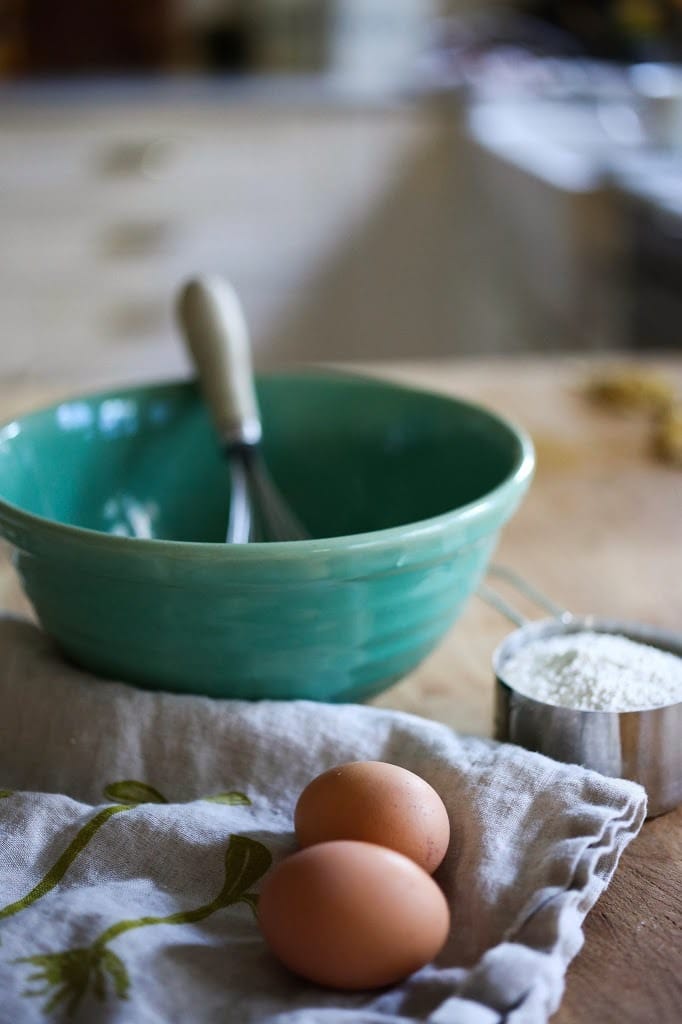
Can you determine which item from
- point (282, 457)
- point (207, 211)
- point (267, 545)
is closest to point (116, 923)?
point (267, 545)

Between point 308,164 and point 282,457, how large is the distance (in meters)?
1.87

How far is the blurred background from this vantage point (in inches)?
90.9

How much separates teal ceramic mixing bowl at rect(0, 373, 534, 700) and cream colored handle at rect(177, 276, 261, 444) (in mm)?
31

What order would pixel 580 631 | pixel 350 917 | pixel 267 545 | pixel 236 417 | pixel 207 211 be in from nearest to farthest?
pixel 350 917, pixel 267 545, pixel 580 631, pixel 236 417, pixel 207 211

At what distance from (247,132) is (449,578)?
2.05m

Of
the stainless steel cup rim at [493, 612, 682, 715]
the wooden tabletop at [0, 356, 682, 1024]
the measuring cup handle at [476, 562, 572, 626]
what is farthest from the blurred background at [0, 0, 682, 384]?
the stainless steel cup rim at [493, 612, 682, 715]

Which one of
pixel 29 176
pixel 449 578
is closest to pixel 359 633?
pixel 449 578

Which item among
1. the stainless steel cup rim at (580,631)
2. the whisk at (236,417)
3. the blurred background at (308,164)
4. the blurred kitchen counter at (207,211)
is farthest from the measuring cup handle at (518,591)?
the blurred kitchen counter at (207,211)

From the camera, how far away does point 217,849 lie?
1.50 feet

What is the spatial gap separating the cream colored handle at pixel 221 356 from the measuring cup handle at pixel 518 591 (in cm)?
16

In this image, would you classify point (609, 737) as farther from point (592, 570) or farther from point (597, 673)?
point (592, 570)

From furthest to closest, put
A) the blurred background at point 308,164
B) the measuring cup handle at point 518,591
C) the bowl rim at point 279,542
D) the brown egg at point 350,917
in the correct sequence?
the blurred background at point 308,164 < the measuring cup handle at point 518,591 < the bowl rim at point 279,542 < the brown egg at point 350,917

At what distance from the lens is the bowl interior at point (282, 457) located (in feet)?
2.22

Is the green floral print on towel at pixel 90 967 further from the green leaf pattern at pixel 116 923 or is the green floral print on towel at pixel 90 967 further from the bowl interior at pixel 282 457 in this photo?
the bowl interior at pixel 282 457
